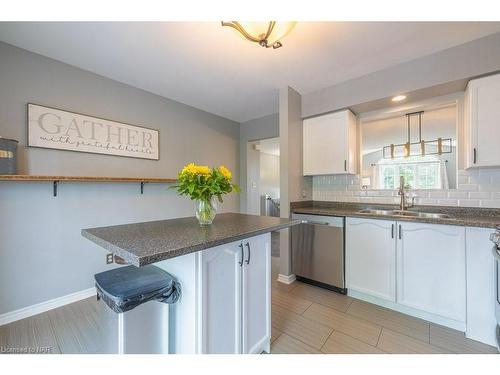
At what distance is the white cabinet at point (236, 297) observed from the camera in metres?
1.01

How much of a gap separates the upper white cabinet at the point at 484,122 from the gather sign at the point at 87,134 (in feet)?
10.8

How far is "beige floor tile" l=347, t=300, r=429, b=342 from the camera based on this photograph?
162 cm

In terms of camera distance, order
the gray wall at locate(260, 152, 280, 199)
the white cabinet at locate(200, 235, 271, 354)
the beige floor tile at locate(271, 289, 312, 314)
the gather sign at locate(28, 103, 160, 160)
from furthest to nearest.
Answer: the gray wall at locate(260, 152, 280, 199) → the beige floor tile at locate(271, 289, 312, 314) → the gather sign at locate(28, 103, 160, 160) → the white cabinet at locate(200, 235, 271, 354)

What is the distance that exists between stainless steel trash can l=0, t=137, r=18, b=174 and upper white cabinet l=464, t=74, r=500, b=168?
12.6ft

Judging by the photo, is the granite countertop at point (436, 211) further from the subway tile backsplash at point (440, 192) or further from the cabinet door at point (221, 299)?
the cabinet door at point (221, 299)

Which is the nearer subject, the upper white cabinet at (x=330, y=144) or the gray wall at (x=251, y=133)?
the upper white cabinet at (x=330, y=144)

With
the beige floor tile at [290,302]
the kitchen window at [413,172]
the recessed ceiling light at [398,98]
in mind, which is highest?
the recessed ceiling light at [398,98]

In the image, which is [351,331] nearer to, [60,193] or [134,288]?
[134,288]

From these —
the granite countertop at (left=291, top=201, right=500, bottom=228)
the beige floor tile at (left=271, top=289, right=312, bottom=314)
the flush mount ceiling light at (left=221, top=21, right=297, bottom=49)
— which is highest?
the flush mount ceiling light at (left=221, top=21, right=297, bottom=49)

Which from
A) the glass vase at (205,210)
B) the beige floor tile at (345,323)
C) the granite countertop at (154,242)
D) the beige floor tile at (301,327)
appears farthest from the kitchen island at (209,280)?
the beige floor tile at (345,323)

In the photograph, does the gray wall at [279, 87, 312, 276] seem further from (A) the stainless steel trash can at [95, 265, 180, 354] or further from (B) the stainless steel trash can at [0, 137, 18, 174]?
(B) the stainless steel trash can at [0, 137, 18, 174]

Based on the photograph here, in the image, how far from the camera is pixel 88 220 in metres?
2.14

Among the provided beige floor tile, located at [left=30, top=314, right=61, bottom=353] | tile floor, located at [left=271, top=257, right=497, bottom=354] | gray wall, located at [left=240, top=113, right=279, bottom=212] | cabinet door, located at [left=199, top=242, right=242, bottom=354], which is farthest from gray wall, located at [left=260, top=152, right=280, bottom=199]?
cabinet door, located at [left=199, top=242, right=242, bottom=354]
